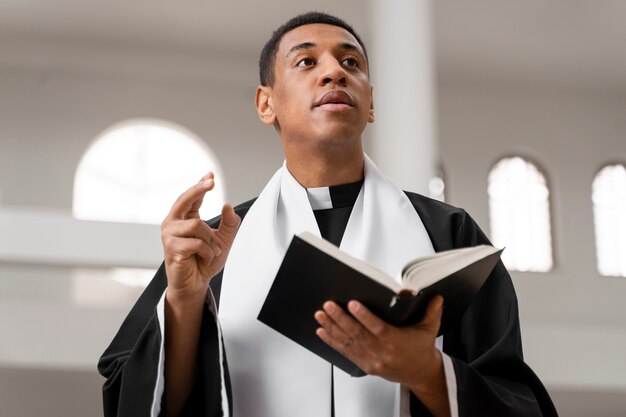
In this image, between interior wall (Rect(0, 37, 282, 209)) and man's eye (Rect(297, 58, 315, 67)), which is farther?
interior wall (Rect(0, 37, 282, 209))

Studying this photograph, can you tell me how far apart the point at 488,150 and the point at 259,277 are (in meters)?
12.4

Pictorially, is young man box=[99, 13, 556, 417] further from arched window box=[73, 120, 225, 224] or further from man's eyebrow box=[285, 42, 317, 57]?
arched window box=[73, 120, 225, 224]

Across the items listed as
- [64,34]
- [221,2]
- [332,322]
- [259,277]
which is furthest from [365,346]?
[64,34]

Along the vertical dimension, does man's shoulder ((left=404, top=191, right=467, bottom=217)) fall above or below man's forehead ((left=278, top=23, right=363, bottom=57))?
below

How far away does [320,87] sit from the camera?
3088 mm

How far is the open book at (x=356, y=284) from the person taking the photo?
223 cm

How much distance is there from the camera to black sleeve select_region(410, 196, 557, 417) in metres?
2.53

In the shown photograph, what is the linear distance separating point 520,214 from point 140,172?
5.36 meters

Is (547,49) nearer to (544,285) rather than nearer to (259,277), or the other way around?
A: (544,285)

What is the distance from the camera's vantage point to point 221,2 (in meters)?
13.3

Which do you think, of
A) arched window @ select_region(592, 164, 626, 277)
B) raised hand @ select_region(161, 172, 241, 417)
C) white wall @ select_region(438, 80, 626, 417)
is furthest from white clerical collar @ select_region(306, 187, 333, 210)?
arched window @ select_region(592, 164, 626, 277)

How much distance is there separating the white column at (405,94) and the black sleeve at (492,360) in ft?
19.7

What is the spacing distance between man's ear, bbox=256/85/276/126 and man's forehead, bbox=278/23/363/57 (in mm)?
143

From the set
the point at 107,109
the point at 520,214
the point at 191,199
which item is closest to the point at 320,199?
the point at 191,199
